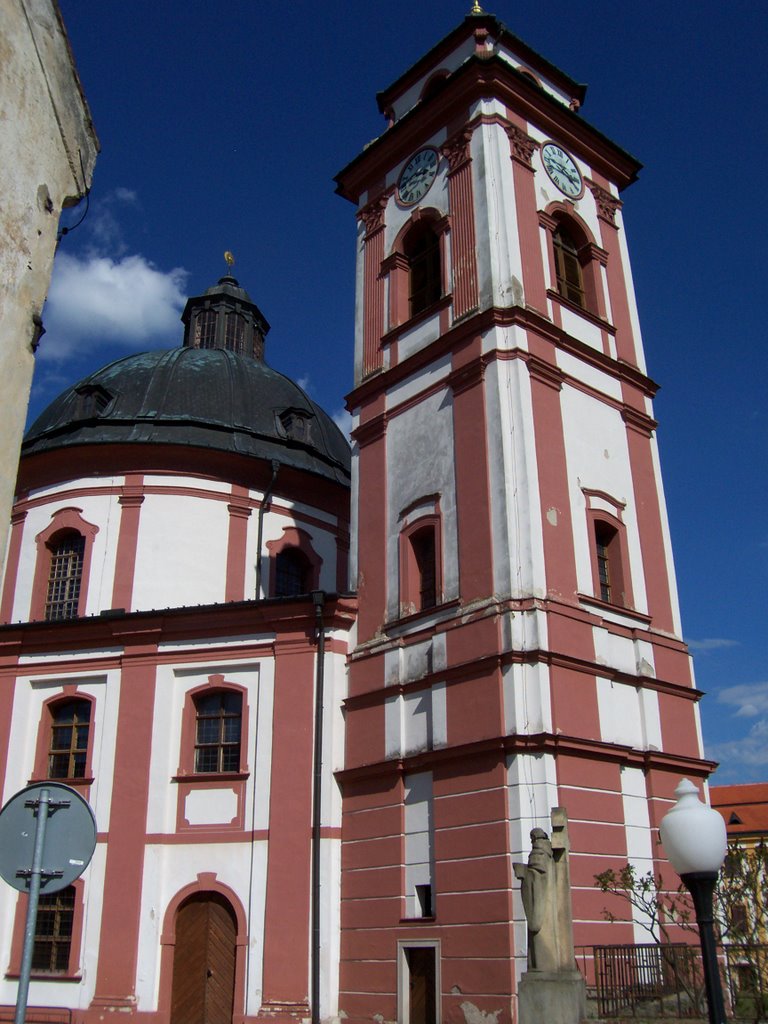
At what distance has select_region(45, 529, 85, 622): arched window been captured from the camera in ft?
73.4

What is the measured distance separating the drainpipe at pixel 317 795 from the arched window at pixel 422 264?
668cm

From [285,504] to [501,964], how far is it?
13.0m

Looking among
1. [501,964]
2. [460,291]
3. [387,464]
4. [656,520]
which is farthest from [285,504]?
[501,964]

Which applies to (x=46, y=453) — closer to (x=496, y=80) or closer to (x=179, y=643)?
(x=179, y=643)

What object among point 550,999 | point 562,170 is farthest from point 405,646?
point 562,170

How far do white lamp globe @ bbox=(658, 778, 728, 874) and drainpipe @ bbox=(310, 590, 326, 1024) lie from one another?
36.0 ft

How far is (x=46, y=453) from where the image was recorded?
77.2ft

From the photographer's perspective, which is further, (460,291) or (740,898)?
(460,291)

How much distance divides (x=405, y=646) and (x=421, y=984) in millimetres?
5249

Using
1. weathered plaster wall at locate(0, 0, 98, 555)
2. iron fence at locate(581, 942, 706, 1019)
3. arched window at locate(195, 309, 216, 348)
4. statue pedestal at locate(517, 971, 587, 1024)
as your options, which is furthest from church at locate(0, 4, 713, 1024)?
weathered plaster wall at locate(0, 0, 98, 555)

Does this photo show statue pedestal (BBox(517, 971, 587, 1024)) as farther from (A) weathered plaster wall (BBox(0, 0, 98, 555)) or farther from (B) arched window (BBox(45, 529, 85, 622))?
(B) arched window (BBox(45, 529, 85, 622))

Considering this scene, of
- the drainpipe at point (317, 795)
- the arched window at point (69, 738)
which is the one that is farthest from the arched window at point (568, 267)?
the arched window at point (69, 738)

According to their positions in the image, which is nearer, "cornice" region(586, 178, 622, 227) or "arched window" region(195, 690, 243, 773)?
"arched window" region(195, 690, 243, 773)

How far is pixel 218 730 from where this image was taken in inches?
731
